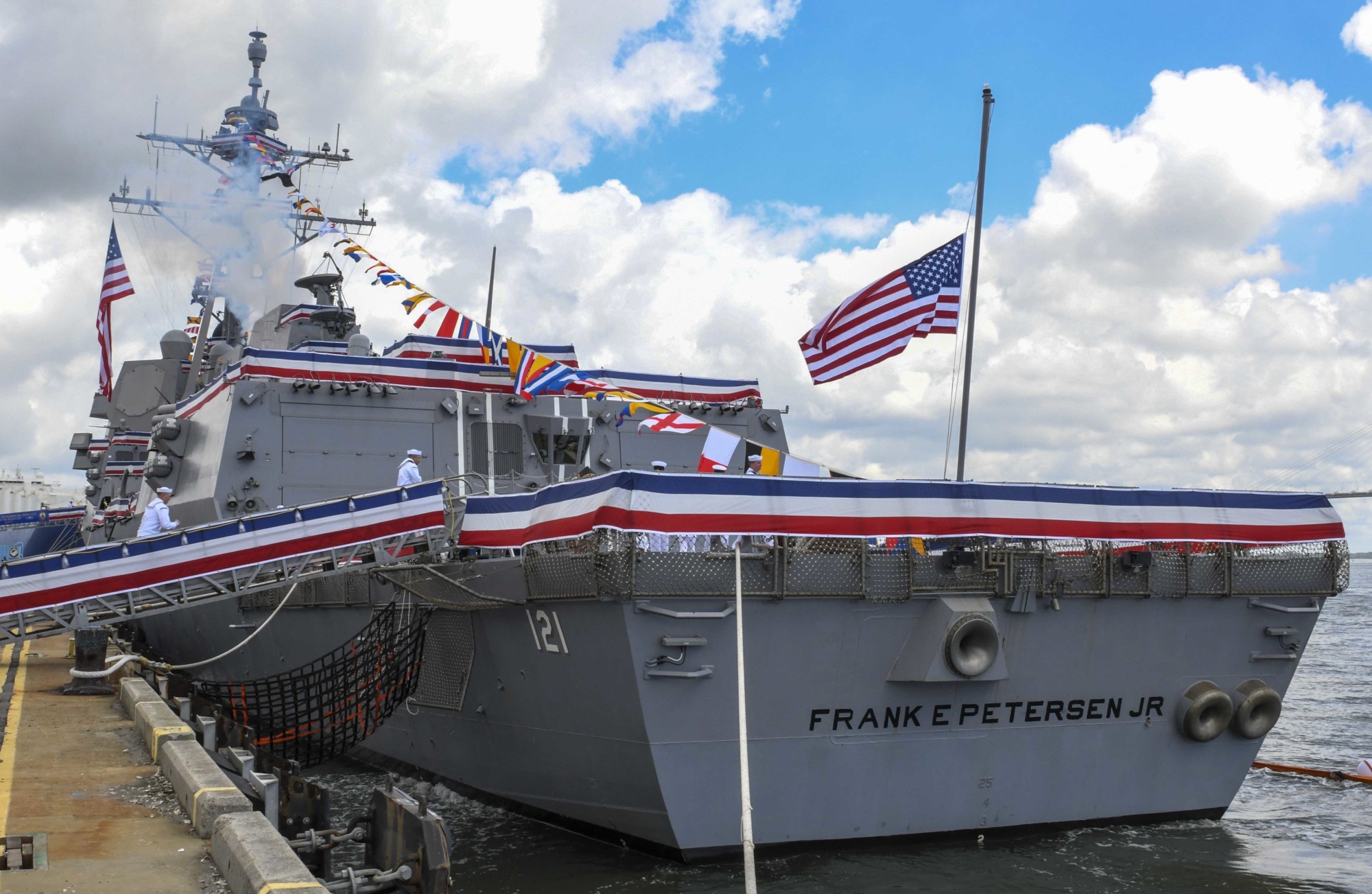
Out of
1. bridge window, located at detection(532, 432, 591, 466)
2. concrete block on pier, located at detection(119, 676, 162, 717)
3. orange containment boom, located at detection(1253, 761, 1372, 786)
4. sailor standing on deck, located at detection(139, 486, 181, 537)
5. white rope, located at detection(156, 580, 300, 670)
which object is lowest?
orange containment boom, located at detection(1253, 761, 1372, 786)

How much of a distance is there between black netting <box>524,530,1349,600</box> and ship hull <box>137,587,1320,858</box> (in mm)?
160

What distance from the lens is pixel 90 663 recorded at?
529 inches

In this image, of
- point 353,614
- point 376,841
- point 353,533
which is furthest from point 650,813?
point 353,614

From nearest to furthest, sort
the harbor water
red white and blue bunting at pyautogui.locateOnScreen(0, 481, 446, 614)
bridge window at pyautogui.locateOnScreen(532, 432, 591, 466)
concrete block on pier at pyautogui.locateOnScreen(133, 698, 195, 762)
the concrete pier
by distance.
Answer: the concrete pier
concrete block on pier at pyautogui.locateOnScreen(133, 698, 195, 762)
the harbor water
red white and blue bunting at pyautogui.locateOnScreen(0, 481, 446, 614)
bridge window at pyautogui.locateOnScreen(532, 432, 591, 466)

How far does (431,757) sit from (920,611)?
6077 millimetres

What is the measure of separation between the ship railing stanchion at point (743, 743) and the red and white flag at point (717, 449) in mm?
1447

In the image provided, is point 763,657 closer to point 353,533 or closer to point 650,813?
point 650,813

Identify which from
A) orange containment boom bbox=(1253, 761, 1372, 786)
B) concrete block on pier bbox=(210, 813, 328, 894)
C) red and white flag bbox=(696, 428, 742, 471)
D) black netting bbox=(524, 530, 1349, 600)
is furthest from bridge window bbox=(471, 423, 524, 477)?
orange containment boom bbox=(1253, 761, 1372, 786)

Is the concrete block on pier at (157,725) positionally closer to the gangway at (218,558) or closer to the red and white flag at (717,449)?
the gangway at (218,558)

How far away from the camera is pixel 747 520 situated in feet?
31.4

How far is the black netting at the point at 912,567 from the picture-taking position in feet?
30.5

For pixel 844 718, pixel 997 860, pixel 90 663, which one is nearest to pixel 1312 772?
pixel 997 860

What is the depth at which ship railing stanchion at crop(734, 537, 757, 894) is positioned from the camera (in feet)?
22.3

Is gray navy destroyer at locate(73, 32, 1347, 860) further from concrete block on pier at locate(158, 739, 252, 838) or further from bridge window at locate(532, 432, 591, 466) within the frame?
concrete block on pier at locate(158, 739, 252, 838)
